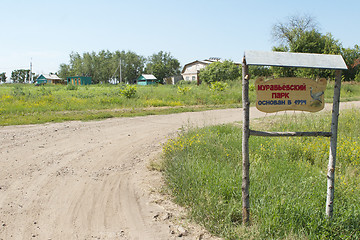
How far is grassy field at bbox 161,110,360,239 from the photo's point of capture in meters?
3.47

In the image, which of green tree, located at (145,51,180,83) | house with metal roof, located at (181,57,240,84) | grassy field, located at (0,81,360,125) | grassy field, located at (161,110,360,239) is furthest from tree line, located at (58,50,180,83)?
grassy field, located at (161,110,360,239)

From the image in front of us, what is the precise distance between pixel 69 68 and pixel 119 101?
84493mm

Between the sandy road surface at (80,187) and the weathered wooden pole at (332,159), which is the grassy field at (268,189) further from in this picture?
the sandy road surface at (80,187)

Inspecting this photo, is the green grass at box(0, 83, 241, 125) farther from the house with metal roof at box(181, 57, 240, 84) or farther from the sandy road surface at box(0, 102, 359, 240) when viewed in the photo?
the house with metal roof at box(181, 57, 240, 84)

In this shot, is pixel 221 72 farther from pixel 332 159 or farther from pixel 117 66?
pixel 117 66

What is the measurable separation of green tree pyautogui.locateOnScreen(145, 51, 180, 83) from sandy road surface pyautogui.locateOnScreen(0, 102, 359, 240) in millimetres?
79072

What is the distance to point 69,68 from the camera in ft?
306

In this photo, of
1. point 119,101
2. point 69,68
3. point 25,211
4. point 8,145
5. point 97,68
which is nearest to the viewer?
point 25,211

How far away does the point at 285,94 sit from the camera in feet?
11.7

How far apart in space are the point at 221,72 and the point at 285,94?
37.4 m

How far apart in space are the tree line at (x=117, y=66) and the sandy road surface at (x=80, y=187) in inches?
2911

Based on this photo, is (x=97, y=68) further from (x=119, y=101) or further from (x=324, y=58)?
(x=324, y=58)

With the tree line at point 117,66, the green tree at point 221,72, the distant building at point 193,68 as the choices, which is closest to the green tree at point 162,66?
the tree line at point 117,66

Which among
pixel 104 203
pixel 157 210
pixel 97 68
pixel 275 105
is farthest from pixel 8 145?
→ pixel 97 68
